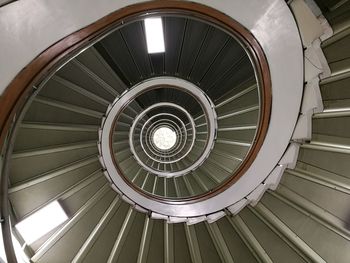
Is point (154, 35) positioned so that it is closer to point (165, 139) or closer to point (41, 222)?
point (41, 222)

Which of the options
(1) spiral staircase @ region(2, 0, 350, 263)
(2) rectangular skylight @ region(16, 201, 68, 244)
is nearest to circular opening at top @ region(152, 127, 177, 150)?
(1) spiral staircase @ region(2, 0, 350, 263)

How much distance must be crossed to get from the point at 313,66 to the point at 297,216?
58.3 inches

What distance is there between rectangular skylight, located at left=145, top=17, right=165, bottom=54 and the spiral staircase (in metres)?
0.08

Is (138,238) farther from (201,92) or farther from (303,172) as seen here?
(201,92)

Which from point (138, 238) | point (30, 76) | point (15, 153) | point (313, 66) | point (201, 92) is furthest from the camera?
point (201, 92)

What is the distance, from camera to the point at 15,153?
266cm

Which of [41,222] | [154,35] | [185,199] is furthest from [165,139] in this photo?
[41,222]

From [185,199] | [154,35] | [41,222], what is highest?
[154,35]

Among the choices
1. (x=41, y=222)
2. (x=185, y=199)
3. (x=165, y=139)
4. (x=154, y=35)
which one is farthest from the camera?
(x=165, y=139)

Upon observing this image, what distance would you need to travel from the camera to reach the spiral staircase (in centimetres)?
237

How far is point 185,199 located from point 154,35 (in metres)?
2.16

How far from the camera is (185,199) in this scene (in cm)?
374

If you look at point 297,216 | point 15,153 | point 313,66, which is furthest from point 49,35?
point 297,216

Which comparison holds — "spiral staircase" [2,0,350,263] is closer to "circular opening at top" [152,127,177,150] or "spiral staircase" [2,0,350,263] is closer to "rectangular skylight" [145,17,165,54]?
"rectangular skylight" [145,17,165,54]
